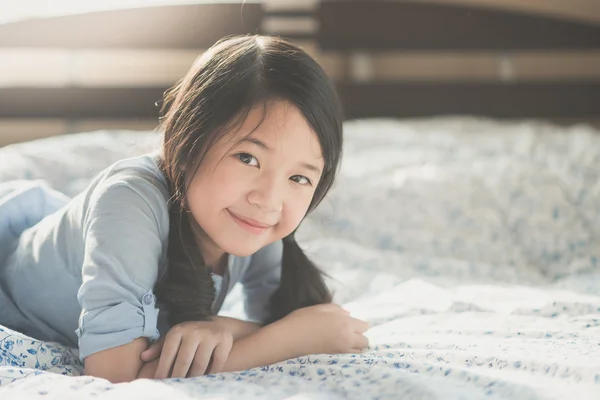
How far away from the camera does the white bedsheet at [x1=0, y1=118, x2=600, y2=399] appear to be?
2.74 ft

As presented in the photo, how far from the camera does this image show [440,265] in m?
1.54

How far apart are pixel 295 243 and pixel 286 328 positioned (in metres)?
0.22

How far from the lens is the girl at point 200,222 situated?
89cm

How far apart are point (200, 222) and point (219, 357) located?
0.18 m

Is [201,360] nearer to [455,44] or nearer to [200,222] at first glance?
[200,222]

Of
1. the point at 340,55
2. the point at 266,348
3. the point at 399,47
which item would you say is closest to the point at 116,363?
the point at 266,348

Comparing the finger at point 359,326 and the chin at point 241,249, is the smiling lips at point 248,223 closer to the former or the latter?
the chin at point 241,249

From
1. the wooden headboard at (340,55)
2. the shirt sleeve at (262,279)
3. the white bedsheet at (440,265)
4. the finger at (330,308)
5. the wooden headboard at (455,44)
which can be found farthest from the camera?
the wooden headboard at (455,44)

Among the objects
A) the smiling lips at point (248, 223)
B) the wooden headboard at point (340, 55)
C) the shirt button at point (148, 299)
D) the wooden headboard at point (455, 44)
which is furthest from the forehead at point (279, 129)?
the wooden headboard at point (455, 44)

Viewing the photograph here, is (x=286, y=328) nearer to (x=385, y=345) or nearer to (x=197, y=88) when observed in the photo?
(x=385, y=345)

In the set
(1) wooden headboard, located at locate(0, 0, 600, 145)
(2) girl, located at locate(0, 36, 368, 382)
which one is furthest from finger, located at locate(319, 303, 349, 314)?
(1) wooden headboard, located at locate(0, 0, 600, 145)

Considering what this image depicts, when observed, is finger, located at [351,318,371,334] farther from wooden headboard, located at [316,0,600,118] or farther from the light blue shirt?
wooden headboard, located at [316,0,600,118]

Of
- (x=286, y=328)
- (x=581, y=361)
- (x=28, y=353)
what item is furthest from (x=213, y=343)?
(x=581, y=361)

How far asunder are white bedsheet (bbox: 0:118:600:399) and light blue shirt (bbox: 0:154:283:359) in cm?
8
